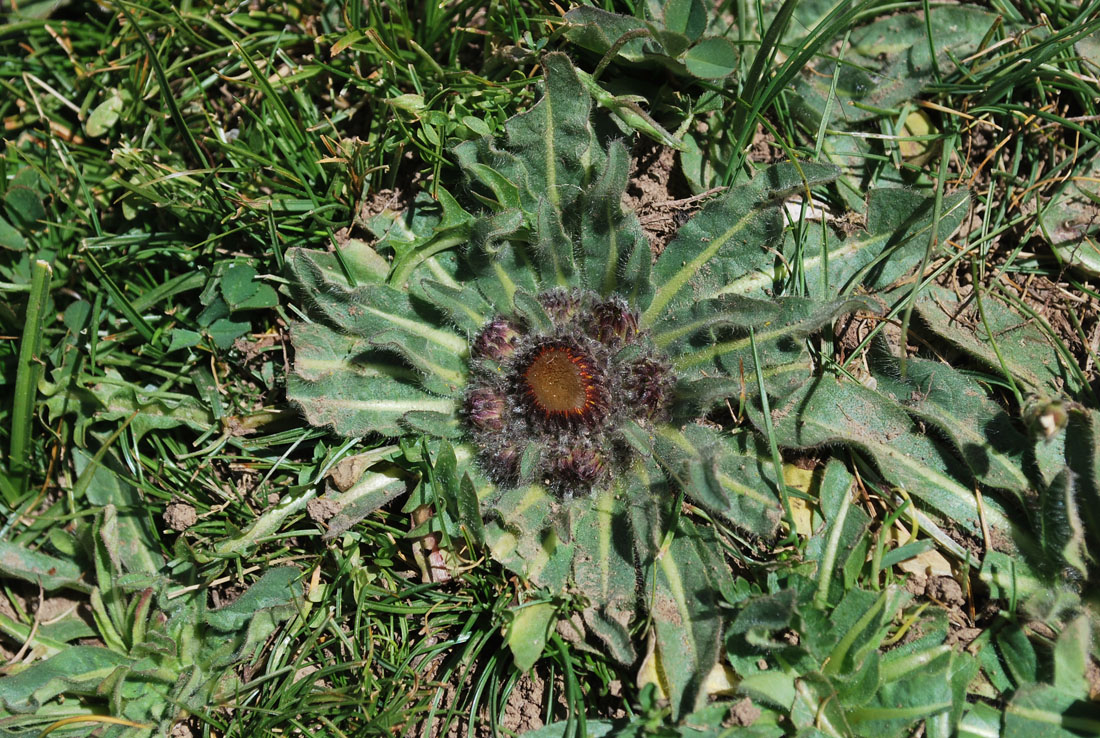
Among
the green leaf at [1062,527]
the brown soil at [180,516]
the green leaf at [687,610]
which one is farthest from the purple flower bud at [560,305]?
the green leaf at [1062,527]

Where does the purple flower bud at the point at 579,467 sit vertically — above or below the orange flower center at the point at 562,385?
below

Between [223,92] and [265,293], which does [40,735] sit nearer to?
[265,293]

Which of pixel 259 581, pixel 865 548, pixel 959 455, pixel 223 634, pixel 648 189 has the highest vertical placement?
pixel 648 189

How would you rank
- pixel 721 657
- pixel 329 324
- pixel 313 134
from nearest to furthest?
pixel 721 657 → pixel 329 324 → pixel 313 134

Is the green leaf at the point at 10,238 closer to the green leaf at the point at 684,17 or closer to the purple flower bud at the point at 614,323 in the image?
the purple flower bud at the point at 614,323

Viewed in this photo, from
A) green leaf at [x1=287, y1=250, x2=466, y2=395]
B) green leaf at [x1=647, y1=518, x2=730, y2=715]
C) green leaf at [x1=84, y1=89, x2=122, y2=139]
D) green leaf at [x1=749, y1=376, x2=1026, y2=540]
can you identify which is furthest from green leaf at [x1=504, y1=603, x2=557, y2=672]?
green leaf at [x1=84, y1=89, x2=122, y2=139]

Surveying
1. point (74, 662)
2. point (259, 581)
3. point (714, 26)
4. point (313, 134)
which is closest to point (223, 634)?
point (259, 581)
